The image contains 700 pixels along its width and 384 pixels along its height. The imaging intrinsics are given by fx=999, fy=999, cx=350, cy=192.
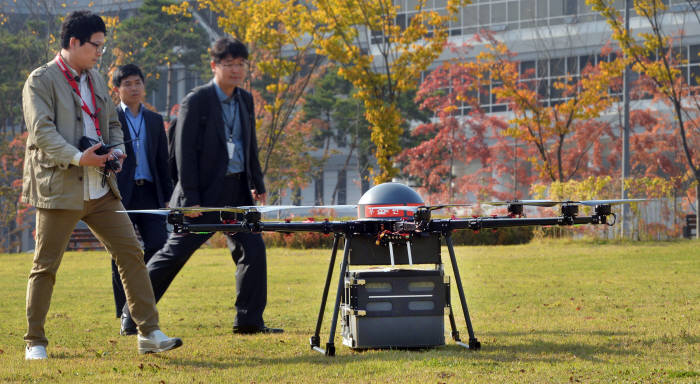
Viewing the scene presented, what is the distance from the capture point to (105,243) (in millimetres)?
5957

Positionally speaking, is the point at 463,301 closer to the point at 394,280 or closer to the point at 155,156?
the point at 394,280

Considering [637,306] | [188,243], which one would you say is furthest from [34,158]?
[637,306]

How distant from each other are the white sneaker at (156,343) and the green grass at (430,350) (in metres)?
0.10

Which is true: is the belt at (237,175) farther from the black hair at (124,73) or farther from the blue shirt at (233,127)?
the black hair at (124,73)

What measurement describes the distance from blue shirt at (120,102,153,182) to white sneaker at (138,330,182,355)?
2316mm

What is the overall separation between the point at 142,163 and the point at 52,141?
2454mm

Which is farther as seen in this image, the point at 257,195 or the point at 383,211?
the point at 257,195

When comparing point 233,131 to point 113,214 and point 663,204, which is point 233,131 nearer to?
point 113,214

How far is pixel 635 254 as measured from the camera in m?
16.8

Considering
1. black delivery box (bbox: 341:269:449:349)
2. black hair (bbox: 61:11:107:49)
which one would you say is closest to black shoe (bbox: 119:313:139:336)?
black delivery box (bbox: 341:269:449:349)

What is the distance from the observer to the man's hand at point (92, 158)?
548 centimetres

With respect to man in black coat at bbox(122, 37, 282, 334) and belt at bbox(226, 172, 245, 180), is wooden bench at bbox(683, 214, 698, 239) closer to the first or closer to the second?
man in black coat at bbox(122, 37, 282, 334)

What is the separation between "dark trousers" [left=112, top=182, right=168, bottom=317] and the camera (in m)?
7.96

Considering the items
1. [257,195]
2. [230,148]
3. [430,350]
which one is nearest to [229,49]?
[230,148]
